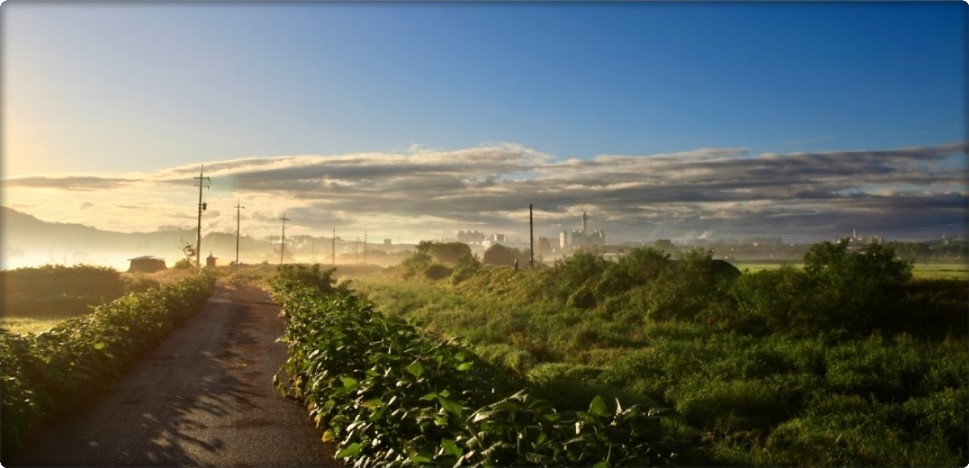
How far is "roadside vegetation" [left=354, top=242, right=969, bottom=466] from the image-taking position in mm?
10414

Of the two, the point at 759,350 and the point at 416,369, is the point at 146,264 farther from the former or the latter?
the point at 416,369

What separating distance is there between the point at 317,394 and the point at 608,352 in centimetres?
1074

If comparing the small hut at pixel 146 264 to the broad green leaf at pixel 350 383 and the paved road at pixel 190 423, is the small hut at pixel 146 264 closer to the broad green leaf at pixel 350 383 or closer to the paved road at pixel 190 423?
the paved road at pixel 190 423

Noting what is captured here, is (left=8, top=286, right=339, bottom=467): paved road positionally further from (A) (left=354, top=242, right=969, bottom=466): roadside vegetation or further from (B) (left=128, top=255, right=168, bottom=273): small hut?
(B) (left=128, top=255, right=168, bottom=273): small hut

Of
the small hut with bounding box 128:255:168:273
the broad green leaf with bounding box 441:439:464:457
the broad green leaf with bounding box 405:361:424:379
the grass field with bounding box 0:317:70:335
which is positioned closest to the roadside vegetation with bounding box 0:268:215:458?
the broad green leaf with bounding box 405:361:424:379

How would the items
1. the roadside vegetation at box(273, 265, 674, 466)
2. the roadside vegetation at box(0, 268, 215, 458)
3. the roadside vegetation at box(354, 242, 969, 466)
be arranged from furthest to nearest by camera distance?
the roadside vegetation at box(354, 242, 969, 466) < the roadside vegetation at box(0, 268, 215, 458) < the roadside vegetation at box(273, 265, 674, 466)

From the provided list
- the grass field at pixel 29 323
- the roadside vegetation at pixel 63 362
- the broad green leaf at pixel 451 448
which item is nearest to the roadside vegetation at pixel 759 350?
the broad green leaf at pixel 451 448

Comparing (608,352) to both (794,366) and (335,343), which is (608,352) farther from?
(335,343)

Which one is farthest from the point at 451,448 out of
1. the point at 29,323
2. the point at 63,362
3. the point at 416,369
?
the point at 29,323

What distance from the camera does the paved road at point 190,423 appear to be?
20.9ft

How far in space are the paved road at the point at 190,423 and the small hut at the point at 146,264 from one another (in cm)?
4885

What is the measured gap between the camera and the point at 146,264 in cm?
5738

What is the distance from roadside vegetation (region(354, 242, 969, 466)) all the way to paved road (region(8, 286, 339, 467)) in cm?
161

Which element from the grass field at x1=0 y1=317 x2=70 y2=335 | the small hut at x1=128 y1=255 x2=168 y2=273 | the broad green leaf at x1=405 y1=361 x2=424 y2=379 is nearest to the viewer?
the broad green leaf at x1=405 y1=361 x2=424 y2=379
